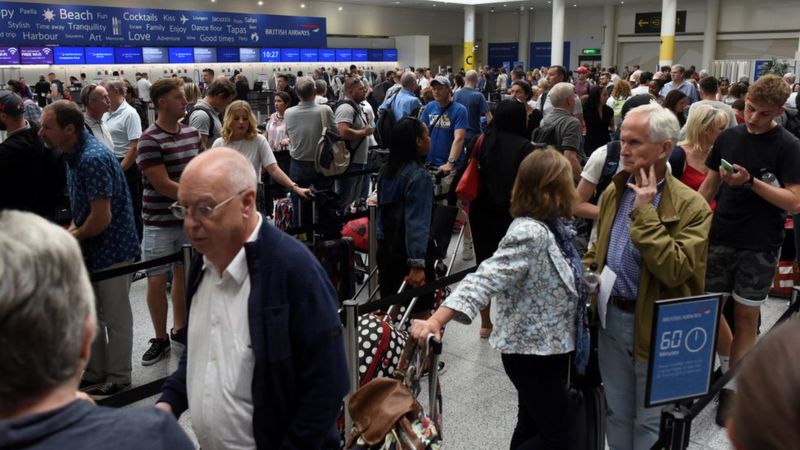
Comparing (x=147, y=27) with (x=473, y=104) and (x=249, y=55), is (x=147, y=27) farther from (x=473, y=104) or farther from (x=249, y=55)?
(x=473, y=104)

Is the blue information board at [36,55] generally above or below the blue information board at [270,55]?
below

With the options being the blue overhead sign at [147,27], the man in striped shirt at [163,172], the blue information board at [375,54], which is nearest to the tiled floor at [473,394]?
the man in striped shirt at [163,172]

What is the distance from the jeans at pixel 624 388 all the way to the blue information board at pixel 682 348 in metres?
0.17

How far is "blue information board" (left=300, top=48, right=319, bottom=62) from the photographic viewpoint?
29491mm

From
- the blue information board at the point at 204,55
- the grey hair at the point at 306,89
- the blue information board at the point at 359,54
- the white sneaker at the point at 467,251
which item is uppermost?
the blue information board at the point at 359,54

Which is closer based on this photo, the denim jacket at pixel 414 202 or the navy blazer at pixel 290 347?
the navy blazer at pixel 290 347

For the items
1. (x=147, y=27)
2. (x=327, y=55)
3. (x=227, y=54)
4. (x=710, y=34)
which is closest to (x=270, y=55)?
(x=227, y=54)

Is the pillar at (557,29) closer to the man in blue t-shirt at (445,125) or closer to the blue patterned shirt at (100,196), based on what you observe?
the man in blue t-shirt at (445,125)

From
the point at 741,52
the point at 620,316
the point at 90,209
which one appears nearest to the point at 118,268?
the point at 90,209

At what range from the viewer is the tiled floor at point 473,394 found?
12.0 feet

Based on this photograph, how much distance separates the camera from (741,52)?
97.9ft

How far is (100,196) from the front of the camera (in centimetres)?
379

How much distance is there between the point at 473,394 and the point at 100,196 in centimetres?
253

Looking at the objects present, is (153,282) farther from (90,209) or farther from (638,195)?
(638,195)
